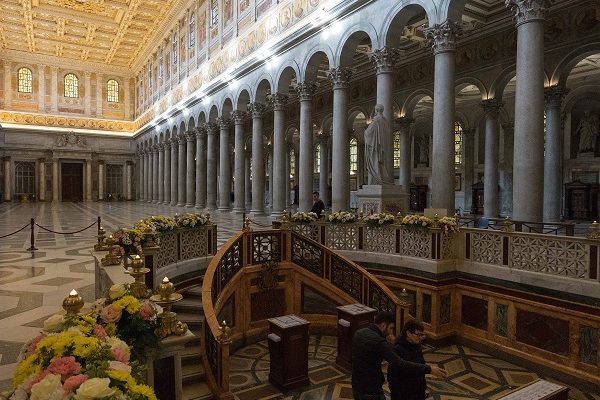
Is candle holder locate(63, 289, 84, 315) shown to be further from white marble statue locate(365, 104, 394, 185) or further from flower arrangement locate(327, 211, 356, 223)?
white marble statue locate(365, 104, 394, 185)

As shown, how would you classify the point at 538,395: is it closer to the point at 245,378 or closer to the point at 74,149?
the point at 245,378

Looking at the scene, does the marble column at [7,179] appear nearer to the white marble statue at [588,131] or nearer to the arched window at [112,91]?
the arched window at [112,91]

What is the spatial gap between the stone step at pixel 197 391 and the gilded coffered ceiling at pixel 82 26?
1168 inches

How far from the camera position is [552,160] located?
49.4ft

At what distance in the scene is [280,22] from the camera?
17750mm

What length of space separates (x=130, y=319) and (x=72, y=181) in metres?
45.7

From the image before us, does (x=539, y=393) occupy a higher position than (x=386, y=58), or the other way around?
(x=386, y=58)

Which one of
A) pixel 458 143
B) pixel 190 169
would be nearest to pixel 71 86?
pixel 190 169

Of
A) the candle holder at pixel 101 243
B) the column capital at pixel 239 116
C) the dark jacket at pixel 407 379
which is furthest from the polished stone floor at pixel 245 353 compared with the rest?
the column capital at pixel 239 116

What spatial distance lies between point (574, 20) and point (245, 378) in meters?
14.6

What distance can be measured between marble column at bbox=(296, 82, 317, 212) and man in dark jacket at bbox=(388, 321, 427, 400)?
12263 mm

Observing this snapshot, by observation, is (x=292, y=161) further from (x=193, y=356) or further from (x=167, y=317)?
(x=167, y=317)

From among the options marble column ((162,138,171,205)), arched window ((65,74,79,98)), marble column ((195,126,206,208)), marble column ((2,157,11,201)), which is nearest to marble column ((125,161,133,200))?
arched window ((65,74,79,98))

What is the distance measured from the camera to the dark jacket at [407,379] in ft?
14.2
